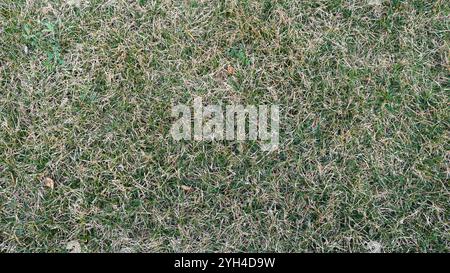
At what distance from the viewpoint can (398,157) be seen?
2.73m

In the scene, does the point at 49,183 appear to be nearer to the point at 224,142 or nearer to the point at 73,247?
the point at 73,247

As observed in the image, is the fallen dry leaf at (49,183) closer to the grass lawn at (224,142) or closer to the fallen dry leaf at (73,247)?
the grass lawn at (224,142)

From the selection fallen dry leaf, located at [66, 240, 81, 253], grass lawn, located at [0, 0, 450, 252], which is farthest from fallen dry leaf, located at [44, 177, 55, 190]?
fallen dry leaf, located at [66, 240, 81, 253]

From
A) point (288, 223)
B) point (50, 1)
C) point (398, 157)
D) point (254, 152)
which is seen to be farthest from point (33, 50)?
point (398, 157)

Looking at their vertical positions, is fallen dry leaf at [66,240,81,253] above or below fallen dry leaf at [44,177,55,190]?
below

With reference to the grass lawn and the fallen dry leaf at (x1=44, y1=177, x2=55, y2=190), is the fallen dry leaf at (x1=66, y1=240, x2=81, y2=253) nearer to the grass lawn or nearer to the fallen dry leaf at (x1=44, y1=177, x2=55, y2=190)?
the grass lawn

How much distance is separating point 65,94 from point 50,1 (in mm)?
600

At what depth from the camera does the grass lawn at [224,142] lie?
2682 millimetres

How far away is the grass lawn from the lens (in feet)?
8.80

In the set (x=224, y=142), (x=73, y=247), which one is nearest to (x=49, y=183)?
(x=73, y=247)

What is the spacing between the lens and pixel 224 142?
276 cm

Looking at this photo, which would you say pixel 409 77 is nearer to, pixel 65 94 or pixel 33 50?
pixel 65 94
